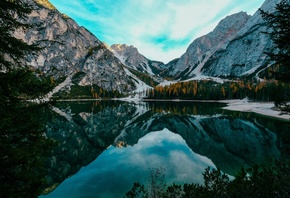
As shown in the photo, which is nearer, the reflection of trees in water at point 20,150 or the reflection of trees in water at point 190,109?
the reflection of trees in water at point 20,150

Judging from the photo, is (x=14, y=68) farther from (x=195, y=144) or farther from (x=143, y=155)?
(x=195, y=144)

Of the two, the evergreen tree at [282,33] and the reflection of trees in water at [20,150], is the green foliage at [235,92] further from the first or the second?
the reflection of trees in water at [20,150]

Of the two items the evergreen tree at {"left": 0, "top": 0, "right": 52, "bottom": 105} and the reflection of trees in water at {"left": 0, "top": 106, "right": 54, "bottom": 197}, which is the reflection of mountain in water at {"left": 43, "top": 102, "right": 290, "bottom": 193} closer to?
the reflection of trees in water at {"left": 0, "top": 106, "right": 54, "bottom": 197}

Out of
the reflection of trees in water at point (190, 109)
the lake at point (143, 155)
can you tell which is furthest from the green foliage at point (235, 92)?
the lake at point (143, 155)

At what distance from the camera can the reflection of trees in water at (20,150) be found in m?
7.56

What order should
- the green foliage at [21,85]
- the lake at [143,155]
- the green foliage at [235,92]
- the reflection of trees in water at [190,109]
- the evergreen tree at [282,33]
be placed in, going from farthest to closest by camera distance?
the green foliage at [235,92] → the reflection of trees in water at [190,109] → the lake at [143,155] → the evergreen tree at [282,33] → the green foliage at [21,85]

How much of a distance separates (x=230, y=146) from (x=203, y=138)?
9.41 meters

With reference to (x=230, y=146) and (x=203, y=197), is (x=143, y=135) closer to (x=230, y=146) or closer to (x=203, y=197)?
(x=230, y=146)

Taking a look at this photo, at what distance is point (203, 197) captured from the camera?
10.4 m

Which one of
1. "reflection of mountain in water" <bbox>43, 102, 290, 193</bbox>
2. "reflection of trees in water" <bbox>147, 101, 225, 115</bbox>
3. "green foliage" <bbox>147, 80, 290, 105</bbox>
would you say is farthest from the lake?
"green foliage" <bbox>147, 80, 290, 105</bbox>

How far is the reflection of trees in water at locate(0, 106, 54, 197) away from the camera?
7562 millimetres

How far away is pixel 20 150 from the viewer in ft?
25.3

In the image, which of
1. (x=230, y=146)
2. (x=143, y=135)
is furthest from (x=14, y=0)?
(x=143, y=135)

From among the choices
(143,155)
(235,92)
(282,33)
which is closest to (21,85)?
(282,33)
